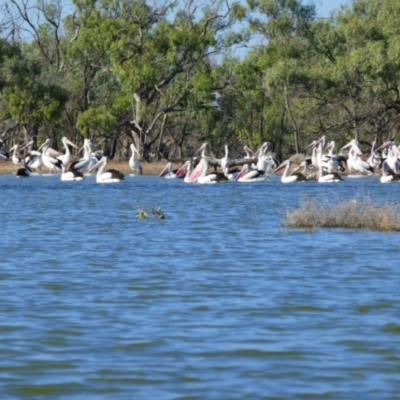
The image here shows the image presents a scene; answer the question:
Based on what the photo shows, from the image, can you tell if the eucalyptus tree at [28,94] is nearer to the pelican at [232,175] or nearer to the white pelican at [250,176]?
the pelican at [232,175]

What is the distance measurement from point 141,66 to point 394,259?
4442 cm

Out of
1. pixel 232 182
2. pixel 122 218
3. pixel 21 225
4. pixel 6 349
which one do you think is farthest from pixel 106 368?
pixel 232 182

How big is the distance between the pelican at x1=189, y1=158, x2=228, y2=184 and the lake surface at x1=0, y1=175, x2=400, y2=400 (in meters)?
18.5

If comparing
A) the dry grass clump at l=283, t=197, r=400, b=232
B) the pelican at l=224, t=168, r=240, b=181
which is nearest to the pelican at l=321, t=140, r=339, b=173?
Result: the pelican at l=224, t=168, r=240, b=181

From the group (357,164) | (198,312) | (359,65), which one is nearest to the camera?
(198,312)

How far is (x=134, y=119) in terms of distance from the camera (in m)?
59.4

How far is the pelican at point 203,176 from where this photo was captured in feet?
125

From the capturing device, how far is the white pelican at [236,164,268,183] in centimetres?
3918

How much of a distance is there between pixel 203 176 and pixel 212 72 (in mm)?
21472

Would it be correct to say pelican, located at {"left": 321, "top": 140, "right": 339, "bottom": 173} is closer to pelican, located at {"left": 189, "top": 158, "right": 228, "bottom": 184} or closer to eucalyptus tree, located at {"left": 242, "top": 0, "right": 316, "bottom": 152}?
pelican, located at {"left": 189, "top": 158, "right": 228, "bottom": 184}

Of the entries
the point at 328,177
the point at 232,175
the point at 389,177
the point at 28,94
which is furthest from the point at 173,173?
the point at 28,94

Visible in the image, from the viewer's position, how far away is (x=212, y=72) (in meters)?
59.2

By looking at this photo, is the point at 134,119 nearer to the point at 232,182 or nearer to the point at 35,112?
the point at 35,112

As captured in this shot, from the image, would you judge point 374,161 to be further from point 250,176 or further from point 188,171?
point 250,176
